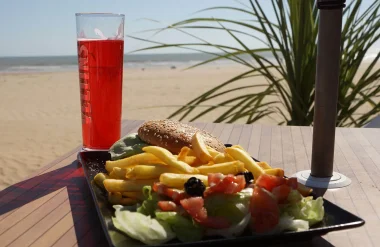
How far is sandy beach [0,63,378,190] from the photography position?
19.4ft

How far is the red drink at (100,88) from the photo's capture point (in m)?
1.40

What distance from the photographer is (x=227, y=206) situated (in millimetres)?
782

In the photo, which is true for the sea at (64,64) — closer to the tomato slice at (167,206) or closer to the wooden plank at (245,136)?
the wooden plank at (245,136)

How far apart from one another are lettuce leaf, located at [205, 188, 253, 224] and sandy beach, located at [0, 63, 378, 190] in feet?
6.38

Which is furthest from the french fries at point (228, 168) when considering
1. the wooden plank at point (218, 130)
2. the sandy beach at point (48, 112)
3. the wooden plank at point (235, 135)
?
the sandy beach at point (48, 112)

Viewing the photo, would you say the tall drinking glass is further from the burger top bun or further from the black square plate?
the black square plate

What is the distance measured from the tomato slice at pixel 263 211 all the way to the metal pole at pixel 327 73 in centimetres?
43

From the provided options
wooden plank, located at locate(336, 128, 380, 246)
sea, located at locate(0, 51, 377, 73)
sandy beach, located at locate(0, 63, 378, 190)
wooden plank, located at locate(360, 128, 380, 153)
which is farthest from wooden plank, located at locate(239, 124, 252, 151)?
sea, located at locate(0, 51, 377, 73)

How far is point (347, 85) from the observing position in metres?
3.01

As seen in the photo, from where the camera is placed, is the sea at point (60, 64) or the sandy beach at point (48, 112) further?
the sea at point (60, 64)

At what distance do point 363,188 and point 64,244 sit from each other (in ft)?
2.21

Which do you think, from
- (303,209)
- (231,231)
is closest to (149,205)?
(231,231)

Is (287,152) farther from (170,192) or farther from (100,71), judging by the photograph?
(170,192)

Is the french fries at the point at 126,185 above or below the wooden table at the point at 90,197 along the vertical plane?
above
